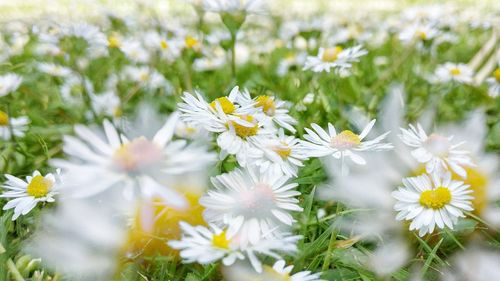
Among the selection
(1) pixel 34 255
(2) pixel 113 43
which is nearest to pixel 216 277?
(1) pixel 34 255

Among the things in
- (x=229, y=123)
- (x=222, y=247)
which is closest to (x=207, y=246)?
(x=222, y=247)

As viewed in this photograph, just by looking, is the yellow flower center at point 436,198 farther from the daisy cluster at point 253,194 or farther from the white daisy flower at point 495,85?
the white daisy flower at point 495,85

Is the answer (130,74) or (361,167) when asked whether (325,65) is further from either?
(130,74)

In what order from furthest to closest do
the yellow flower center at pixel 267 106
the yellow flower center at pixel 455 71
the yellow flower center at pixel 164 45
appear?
the yellow flower center at pixel 164 45 → the yellow flower center at pixel 455 71 → the yellow flower center at pixel 267 106

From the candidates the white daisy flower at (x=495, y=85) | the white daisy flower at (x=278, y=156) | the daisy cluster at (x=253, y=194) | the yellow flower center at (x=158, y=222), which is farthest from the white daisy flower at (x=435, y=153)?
the white daisy flower at (x=495, y=85)

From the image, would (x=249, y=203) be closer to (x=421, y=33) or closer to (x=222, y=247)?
(x=222, y=247)

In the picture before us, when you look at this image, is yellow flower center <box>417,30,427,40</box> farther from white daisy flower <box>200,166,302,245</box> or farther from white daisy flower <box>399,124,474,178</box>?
white daisy flower <box>200,166,302,245</box>

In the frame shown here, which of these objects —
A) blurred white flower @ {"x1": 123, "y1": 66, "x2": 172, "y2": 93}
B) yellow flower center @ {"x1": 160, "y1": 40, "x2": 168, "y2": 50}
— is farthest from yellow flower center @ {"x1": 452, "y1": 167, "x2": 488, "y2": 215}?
yellow flower center @ {"x1": 160, "y1": 40, "x2": 168, "y2": 50}
